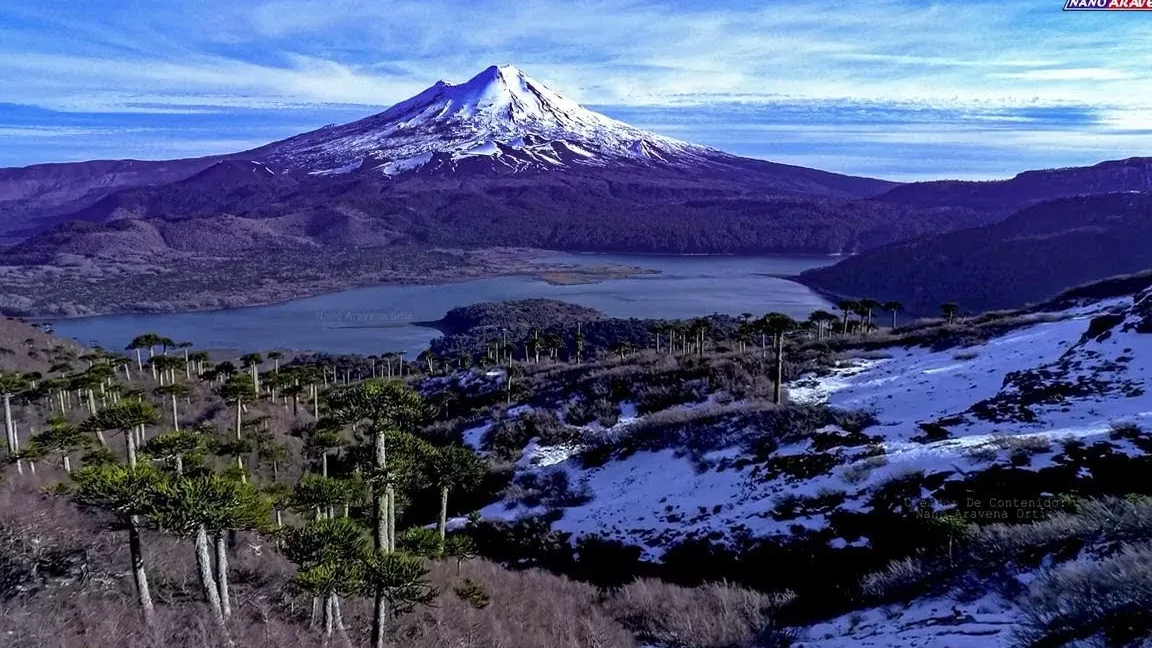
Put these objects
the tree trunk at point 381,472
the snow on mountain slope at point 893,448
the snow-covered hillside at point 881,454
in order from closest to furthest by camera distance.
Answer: the tree trunk at point 381,472 < the snow-covered hillside at point 881,454 < the snow on mountain slope at point 893,448

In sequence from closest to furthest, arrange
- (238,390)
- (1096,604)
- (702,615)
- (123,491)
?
(1096,604), (123,491), (702,615), (238,390)

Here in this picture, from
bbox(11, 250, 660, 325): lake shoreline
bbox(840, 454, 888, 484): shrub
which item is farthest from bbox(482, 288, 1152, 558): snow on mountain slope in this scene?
bbox(11, 250, 660, 325): lake shoreline

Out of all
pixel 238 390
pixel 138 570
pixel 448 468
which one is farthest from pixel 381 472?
pixel 238 390

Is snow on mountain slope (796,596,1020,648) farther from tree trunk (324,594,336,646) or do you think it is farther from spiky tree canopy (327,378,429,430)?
tree trunk (324,594,336,646)

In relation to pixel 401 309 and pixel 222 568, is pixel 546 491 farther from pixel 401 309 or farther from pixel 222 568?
pixel 401 309

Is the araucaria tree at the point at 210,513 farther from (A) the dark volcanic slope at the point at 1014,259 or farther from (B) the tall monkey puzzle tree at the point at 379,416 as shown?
(A) the dark volcanic slope at the point at 1014,259

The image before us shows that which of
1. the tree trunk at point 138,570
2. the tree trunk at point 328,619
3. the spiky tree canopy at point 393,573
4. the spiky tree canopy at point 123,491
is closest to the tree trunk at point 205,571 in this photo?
the tree trunk at point 138,570
